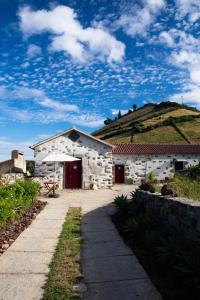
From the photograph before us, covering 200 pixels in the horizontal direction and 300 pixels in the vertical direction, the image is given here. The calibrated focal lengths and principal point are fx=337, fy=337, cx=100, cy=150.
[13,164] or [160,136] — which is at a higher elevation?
[160,136]

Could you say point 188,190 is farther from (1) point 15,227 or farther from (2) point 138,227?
(1) point 15,227

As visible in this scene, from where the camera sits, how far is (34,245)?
823 centimetres

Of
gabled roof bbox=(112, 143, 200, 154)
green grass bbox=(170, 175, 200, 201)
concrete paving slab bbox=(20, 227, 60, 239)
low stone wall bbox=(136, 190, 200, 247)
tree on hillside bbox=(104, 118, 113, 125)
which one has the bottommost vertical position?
concrete paving slab bbox=(20, 227, 60, 239)

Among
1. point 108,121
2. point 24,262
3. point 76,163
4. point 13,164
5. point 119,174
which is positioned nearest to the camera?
point 24,262

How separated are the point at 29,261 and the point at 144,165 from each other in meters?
23.6

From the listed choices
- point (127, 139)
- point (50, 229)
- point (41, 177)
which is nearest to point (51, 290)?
point (50, 229)

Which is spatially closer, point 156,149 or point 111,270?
point 111,270

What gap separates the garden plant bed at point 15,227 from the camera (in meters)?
8.31

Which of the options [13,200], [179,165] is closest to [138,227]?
[13,200]

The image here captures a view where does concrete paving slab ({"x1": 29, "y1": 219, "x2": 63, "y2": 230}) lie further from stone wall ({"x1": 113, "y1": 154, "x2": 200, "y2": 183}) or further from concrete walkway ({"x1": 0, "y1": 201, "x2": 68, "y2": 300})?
stone wall ({"x1": 113, "y1": 154, "x2": 200, "y2": 183})

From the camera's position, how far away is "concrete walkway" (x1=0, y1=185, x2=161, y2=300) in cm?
518

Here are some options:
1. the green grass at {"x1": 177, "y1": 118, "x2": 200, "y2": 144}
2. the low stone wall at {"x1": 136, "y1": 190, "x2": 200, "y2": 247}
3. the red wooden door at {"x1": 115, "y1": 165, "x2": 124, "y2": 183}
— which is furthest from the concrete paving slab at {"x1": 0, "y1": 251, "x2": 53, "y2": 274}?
the green grass at {"x1": 177, "y1": 118, "x2": 200, "y2": 144}

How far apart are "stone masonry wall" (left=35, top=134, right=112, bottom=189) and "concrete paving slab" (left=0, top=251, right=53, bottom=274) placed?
17484 millimetres

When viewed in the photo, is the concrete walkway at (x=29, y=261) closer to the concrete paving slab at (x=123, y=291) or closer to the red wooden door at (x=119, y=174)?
the concrete paving slab at (x=123, y=291)
